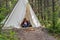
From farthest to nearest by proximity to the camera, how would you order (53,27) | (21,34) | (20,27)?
(20,27) → (53,27) → (21,34)

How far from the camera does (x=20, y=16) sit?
588 inches

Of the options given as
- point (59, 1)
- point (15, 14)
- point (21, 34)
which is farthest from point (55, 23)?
point (59, 1)

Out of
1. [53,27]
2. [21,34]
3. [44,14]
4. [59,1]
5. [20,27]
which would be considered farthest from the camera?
[59,1]

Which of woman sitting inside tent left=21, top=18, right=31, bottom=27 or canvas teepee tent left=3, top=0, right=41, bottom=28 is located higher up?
canvas teepee tent left=3, top=0, right=41, bottom=28

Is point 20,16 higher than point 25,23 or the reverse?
higher

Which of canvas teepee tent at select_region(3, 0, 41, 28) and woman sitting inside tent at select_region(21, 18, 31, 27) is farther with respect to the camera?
woman sitting inside tent at select_region(21, 18, 31, 27)

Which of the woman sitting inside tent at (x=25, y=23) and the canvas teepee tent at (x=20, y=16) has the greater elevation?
the canvas teepee tent at (x=20, y=16)

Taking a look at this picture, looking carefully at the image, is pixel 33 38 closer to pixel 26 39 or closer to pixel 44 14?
pixel 26 39

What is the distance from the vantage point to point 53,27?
1291cm

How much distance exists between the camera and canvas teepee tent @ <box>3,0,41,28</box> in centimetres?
1450

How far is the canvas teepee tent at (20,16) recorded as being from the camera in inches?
571

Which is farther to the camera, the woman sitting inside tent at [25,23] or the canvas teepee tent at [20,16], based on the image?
the woman sitting inside tent at [25,23]

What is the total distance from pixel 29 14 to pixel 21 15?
0.85 meters

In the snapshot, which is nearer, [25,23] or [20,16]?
[25,23]
